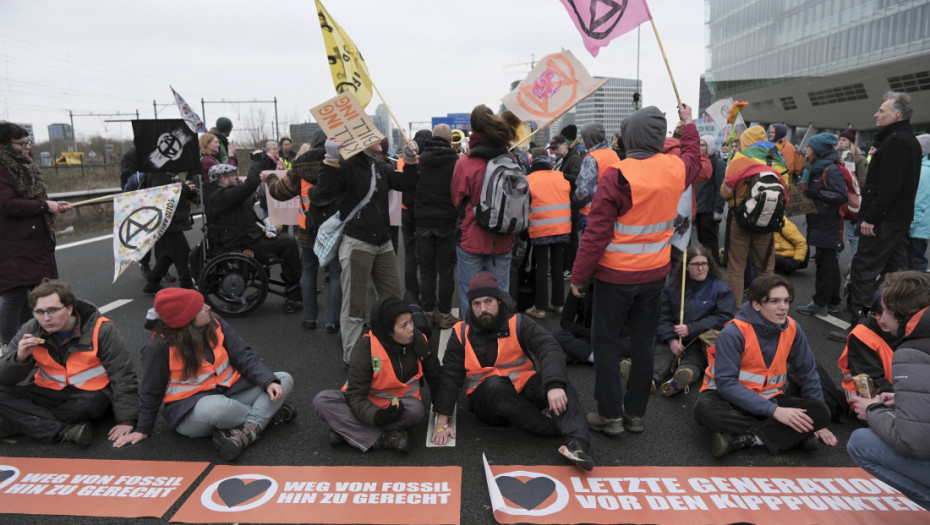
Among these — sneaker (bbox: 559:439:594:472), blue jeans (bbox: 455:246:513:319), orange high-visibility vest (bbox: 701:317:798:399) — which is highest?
blue jeans (bbox: 455:246:513:319)

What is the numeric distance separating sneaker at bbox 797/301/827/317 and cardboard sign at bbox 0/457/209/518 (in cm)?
585

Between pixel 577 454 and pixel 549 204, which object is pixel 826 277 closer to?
pixel 549 204

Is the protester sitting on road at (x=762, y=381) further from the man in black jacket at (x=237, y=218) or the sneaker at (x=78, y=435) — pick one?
the man in black jacket at (x=237, y=218)

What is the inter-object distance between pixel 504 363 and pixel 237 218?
12.5 ft

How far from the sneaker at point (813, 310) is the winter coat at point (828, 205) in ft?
2.01

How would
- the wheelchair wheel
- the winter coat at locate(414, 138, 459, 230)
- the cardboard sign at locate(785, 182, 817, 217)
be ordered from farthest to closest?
the cardboard sign at locate(785, 182, 817, 217) < the wheelchair wheel < the winter coat at locate(414, 138, 459, 230)

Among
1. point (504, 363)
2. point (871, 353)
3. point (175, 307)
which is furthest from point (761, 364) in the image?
point (175, 307)

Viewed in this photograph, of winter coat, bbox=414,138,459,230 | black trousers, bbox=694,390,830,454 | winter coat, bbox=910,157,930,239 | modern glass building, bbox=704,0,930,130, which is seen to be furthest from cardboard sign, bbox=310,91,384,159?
modern glass building, bbox=704,0,930,130

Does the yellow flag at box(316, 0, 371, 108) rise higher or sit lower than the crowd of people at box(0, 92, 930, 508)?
higher

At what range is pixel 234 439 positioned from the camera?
3.49 metres

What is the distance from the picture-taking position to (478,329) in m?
3.78

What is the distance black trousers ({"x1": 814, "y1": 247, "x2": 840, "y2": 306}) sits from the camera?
20.3ft

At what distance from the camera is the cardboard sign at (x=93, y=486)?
3006 mm

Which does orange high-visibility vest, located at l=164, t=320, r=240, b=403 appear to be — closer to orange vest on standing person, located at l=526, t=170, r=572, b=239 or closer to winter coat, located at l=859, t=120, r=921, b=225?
orange vest on standing person, located at l=526, t=170, r=572, b=239
